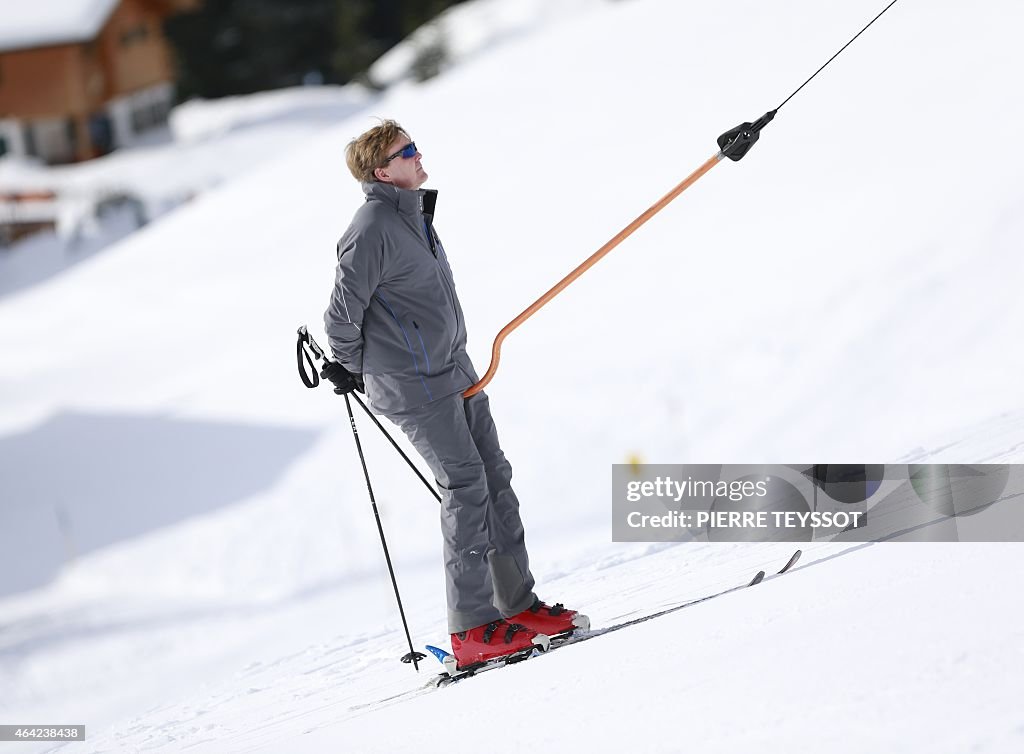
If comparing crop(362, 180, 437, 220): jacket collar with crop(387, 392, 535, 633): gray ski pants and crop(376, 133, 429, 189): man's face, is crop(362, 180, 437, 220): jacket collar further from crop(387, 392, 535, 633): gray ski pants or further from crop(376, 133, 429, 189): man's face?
crop(387, 392, 535, 633): gray ski pants

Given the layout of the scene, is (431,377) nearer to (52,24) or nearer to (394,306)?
(394,306)

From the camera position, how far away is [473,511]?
11.8ft

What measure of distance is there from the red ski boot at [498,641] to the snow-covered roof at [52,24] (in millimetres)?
26637

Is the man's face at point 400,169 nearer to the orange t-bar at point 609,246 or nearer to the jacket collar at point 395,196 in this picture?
the jacket collar at point 395,196

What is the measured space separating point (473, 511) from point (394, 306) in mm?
708

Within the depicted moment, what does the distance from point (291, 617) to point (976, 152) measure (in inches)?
251

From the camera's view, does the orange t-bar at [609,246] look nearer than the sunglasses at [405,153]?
No

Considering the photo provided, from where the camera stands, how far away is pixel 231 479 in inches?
380

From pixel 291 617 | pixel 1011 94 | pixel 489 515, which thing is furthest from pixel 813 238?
pixel 489 515

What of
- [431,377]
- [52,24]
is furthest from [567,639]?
[52,24]

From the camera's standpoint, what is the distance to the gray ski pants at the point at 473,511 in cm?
355

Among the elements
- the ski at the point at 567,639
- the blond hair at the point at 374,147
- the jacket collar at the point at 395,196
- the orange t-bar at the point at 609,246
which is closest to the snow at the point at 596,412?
the ski at the point at 567,639

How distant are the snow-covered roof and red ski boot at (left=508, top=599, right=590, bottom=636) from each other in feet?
87.3

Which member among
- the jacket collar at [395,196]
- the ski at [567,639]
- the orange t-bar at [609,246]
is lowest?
the ski at [567,639]
